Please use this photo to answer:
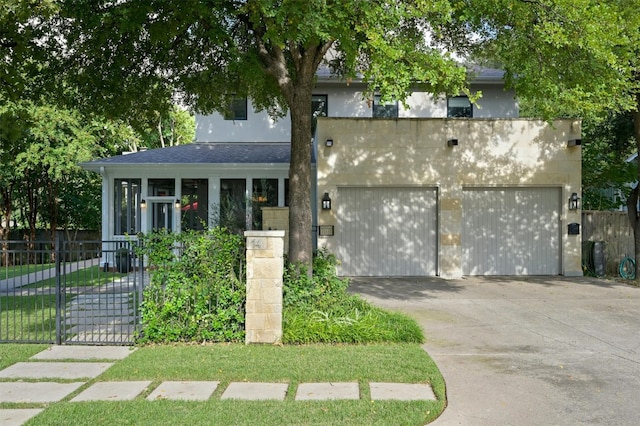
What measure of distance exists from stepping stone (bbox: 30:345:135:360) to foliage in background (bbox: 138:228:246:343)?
40 centimetres

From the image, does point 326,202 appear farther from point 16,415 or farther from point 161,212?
point 16,415

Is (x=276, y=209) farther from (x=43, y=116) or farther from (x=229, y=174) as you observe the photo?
(x=43, y=116)

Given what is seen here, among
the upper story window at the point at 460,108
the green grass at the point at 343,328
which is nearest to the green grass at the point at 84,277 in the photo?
the green grass at the point at 343,328

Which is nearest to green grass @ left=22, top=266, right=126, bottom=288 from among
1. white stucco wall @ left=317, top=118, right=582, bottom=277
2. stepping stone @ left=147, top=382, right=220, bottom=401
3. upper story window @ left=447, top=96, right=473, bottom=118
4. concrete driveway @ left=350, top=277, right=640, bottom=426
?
stepping stone @ left=147, top=382, right=220, bottom=401

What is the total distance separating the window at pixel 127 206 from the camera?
1794 cm

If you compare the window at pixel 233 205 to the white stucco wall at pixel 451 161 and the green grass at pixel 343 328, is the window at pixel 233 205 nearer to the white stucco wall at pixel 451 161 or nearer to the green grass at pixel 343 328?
the white stucco wall at pixel 451 161

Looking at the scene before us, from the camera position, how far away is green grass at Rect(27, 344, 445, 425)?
484cm

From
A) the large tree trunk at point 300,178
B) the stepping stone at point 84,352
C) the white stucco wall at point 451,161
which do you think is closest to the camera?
the stepping stone at point 84,352

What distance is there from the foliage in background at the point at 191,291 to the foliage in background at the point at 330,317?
0.84 m

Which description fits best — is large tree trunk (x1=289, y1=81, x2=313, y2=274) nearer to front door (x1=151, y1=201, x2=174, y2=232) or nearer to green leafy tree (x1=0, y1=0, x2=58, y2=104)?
green leafy tree (x1=0, y1=0, x2=58, y2=104)

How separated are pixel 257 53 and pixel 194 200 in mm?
8985

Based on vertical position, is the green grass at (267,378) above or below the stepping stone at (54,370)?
above

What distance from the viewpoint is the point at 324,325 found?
768 centimetres

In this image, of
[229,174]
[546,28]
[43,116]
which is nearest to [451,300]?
[546,28]
